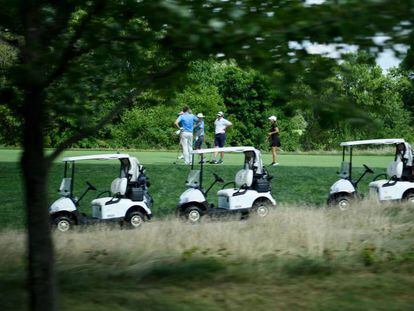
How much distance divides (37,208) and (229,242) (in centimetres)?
345

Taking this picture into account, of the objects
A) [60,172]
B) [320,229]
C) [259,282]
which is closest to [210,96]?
[60,172]

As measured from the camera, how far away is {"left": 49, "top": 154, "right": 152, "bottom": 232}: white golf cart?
13.1m

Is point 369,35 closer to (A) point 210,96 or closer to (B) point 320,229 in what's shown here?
(B) point 320,229

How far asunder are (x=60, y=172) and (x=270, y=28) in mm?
17712

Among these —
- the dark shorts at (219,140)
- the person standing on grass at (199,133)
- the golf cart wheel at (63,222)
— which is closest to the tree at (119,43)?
the golf cart wheel at (63,222)

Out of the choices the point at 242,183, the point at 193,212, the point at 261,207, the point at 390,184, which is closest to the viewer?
the point at 193,212

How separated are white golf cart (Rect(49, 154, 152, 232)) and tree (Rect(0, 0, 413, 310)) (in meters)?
7.66

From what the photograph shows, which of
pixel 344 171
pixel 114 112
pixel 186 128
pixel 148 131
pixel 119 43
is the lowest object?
pixel 344 171

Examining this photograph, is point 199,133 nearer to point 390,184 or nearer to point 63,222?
point 390,184

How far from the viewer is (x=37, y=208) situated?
4.53 metres

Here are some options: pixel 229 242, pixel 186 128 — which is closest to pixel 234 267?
pixel 229 242

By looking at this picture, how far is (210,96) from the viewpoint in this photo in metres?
39.5

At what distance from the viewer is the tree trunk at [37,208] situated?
449cm

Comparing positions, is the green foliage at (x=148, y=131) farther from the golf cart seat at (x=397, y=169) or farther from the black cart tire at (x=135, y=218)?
the black cart tire at (x=135, y=218)
